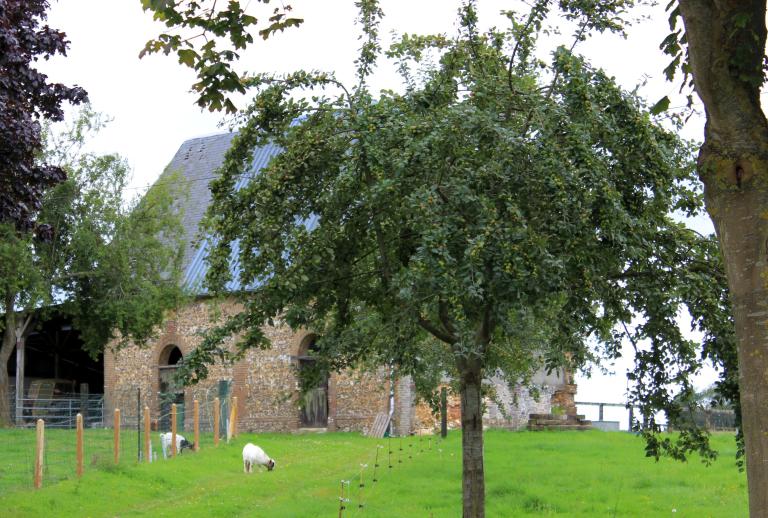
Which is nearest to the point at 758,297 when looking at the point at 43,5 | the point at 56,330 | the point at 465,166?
the point at 465,166

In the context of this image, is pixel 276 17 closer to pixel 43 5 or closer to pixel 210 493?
pixel 43 5

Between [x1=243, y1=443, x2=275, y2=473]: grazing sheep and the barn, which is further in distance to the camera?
the barn

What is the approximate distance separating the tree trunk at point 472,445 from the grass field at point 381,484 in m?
3.07

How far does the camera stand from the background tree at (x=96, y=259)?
29.1 meters

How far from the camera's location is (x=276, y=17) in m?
7.47

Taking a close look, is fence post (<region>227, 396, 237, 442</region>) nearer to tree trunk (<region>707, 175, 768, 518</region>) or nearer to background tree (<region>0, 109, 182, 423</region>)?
background tree (<region>0, 109, 182, 423</region>)

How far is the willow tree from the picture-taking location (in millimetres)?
8977

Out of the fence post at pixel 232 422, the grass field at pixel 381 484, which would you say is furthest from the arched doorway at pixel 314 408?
the grass field at pixel 381 484

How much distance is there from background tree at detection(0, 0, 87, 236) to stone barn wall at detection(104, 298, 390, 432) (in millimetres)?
13305

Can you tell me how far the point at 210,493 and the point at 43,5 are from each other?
8.29m

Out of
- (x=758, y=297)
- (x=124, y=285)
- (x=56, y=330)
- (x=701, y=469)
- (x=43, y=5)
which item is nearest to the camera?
(x=758, y=297)

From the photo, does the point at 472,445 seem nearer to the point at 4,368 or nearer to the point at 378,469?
the point at 378,469

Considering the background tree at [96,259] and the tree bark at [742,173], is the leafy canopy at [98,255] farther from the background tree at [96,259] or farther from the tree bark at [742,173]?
the tree bark at [742,173]

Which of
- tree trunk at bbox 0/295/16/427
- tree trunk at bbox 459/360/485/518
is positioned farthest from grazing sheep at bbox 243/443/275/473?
tree trunk at bbox 0/295/16/427
